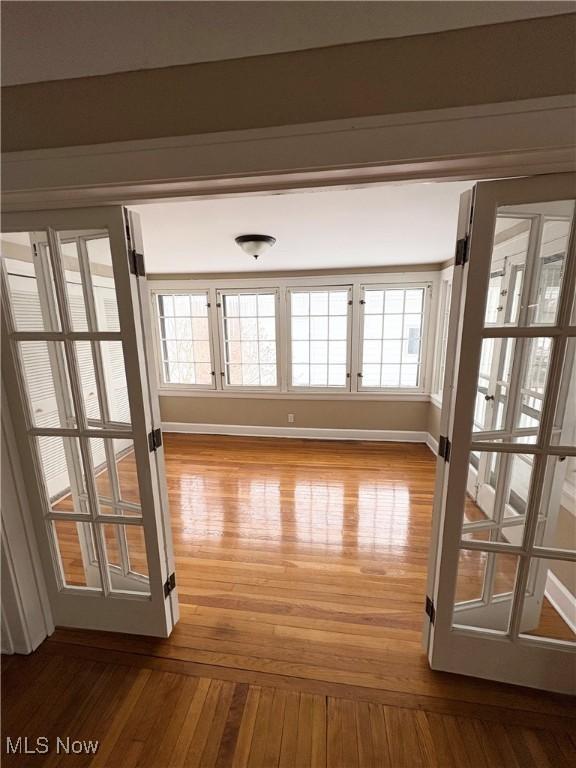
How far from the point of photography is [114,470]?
1.59 metres

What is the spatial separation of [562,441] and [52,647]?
258 cm

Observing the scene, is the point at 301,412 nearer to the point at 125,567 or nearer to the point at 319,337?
the point at 319,337

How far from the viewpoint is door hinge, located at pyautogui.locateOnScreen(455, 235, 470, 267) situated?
1.14m

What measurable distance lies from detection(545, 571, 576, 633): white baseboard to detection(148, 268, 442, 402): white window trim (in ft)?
8.18

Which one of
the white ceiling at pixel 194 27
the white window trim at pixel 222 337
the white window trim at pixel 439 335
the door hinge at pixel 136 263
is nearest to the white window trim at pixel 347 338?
the white window trim at pixel 222 337

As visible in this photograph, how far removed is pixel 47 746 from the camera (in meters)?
1.17

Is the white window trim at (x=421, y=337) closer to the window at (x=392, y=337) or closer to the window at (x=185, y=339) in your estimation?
the window at (x=392, y=337)

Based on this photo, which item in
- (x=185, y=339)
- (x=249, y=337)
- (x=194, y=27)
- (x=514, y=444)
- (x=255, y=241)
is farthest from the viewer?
(x=185, y=339)

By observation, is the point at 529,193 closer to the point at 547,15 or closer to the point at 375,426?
the point at 547,15

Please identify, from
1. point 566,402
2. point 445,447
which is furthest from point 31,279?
point 566,402

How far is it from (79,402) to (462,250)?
1667 millimetres

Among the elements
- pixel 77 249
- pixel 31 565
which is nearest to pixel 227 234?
pixel 77 249

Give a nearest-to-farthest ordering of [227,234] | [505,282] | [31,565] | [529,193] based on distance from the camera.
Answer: [529,193], [31,565], [505,282], [227,234]

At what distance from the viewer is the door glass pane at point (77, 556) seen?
161 cm
